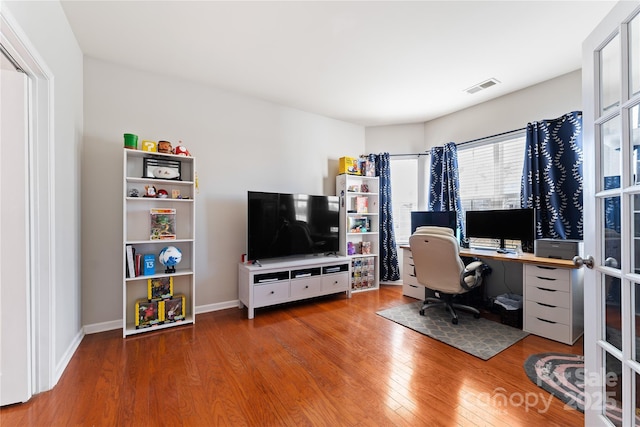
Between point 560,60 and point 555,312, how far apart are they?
241 cm

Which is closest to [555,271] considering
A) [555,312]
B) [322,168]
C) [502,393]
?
[555,312]

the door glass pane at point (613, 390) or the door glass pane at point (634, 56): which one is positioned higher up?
the door glass pane at point (634, 56)

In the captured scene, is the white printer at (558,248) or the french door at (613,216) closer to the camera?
the french door at (613,216)

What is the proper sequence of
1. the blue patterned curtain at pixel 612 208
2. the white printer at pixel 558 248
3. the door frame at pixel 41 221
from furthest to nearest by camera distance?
the white printer at pixel 558 248 → the door frame at pixel 41 221 → the blue patterned curtain at pixel 612 208

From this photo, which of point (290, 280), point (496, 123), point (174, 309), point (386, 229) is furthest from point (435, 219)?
point (174, 309)

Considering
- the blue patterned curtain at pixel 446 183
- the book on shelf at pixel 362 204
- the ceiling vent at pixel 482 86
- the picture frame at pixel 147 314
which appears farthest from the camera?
the book on shelf at pixel 362 204

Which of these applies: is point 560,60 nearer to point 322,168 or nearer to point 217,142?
point 322,168

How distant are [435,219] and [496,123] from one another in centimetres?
147

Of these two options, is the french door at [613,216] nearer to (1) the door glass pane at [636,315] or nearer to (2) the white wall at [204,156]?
(1) the door glass pane at [636,315]

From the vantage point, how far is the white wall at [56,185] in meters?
1.58

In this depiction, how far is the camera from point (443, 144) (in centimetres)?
397

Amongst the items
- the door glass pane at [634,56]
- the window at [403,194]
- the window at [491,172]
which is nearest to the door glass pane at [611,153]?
the door glass pane at [634,56]

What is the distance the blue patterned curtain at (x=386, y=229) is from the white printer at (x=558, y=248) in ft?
6.11

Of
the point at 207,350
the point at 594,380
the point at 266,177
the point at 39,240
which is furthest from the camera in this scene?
the point at 266,177
